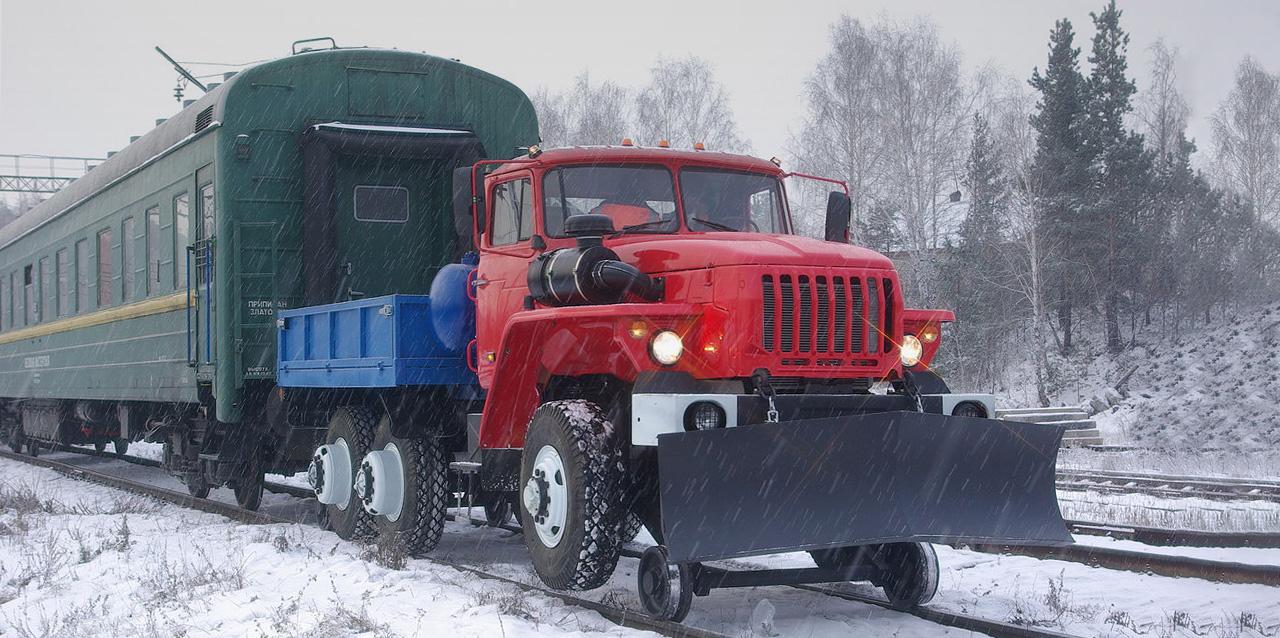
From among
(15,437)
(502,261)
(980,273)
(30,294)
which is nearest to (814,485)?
(502,261)

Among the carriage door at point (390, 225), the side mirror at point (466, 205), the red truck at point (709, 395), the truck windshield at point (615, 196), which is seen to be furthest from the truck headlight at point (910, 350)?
the carriage door at point (390, 225)

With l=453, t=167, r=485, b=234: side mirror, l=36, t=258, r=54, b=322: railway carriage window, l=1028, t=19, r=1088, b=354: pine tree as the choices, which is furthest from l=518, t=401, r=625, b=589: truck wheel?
l=1028, t=19, r=1088, b=354: pine tree

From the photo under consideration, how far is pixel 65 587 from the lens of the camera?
8328 millimetres

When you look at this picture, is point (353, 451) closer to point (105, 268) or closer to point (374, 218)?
point (374, 218)

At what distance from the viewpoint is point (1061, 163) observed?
35.2 meters

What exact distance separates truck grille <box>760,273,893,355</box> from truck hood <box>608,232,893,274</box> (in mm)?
99

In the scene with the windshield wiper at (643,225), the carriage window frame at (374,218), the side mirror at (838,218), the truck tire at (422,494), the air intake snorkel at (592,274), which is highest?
the carriage window frame at (374,218)

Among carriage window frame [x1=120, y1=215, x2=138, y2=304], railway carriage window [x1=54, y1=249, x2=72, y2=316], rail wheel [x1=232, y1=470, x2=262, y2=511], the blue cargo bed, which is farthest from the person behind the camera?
railway carriage window [x1=54, y1=249, x2=72, y2=316]

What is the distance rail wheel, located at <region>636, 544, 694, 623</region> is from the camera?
21.4 ft

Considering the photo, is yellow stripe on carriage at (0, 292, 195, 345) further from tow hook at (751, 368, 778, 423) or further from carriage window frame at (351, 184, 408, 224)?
tow hook at (751, 368, 778, 423)

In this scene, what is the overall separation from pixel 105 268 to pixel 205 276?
439 centimetres

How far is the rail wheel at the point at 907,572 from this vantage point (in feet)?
23.3

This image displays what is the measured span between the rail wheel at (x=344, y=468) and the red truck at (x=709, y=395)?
1622 millimetres

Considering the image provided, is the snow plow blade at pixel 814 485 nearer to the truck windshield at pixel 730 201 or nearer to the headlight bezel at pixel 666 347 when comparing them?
the headlight bezel at pixel 666 347
